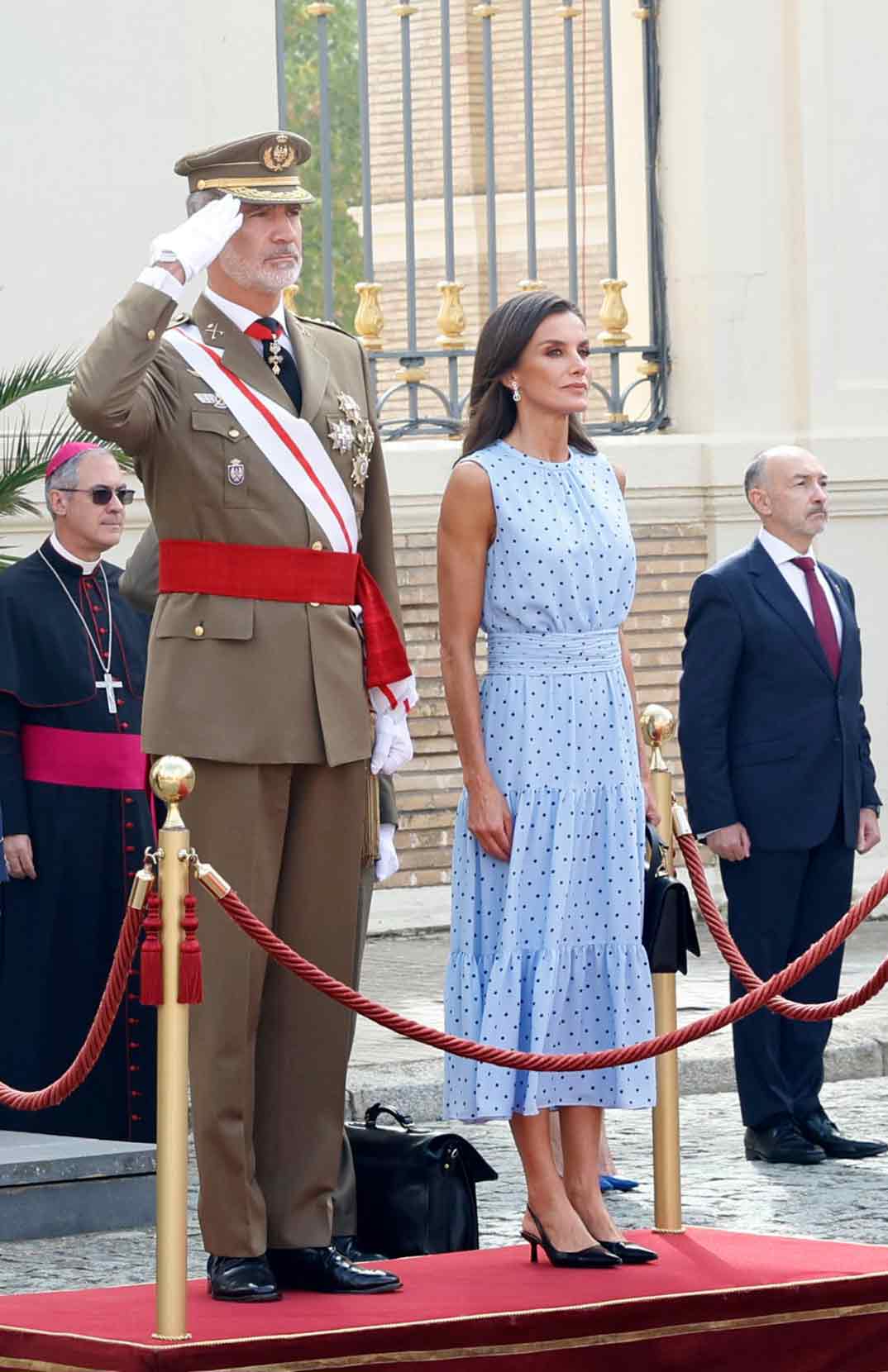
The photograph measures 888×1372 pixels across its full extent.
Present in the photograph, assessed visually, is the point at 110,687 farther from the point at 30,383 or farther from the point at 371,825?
the point at 30,383

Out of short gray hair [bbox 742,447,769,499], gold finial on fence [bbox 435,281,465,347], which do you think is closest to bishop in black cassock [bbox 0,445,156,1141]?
short gray hair [bbox 742,447,769,499]

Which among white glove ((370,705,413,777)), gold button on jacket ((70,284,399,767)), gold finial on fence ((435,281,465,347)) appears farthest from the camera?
gold finial on fence ((435,281,465,347))

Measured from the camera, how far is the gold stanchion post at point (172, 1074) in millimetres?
4672

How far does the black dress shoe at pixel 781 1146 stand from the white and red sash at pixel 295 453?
8.63 ft

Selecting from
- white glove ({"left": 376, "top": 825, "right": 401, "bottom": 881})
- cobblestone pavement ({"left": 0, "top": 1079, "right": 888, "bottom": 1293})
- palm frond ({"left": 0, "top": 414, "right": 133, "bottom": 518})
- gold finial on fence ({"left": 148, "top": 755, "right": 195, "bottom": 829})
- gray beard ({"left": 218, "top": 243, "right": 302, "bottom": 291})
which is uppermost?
palm frond ({"left": 0, "top": 414, "right": 133, "bottom": 518})

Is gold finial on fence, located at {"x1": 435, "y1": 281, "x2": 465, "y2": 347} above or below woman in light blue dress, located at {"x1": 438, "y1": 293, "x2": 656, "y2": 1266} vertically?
above

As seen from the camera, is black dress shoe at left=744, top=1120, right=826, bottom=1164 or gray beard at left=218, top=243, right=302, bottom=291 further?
black dress shoe at left=744, top=1120, right=826, bottom=1164

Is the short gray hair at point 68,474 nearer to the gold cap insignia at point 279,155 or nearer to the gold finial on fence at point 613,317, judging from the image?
the gold cap insignia at point 279,155

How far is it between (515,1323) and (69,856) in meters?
2.99

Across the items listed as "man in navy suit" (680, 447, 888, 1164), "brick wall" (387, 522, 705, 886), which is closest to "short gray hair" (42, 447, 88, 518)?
"man in navy suit" (680, 447, 888, 1164)

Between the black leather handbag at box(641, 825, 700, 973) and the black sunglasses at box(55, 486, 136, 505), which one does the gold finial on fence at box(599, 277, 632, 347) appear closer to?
the black sunglasses at box(55, 486, 136, 505)

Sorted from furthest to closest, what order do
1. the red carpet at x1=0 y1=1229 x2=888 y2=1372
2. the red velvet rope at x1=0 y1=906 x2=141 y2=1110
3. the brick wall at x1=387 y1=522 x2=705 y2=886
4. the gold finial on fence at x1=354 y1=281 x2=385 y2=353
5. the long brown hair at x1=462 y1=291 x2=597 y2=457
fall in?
the gold finial on fence at x1=354 y1=281 x2=385 y2=353 < the brick wall at x1=387 y1=522 x2=705 y2=886 < the long brown hair at x1=462 y1=291 x2=597 y2=457 < the red velvet rope at x1=0 y1=906 x2=141 y2=1110 < the red carpet at x1=0 y1=1229 x2=888 y2=1372

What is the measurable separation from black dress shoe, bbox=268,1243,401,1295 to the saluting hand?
2.50m

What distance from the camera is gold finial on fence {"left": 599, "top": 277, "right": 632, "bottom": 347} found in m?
13.2
